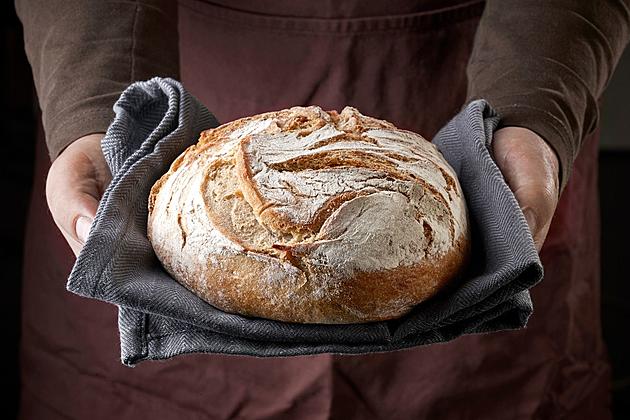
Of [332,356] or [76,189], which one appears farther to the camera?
[332,356]

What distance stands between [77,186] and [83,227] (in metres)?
0.08

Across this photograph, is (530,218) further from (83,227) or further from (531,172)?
(83,227)

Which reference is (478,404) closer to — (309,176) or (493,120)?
(493,120)

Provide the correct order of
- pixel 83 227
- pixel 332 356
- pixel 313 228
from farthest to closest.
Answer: pixel 332 356 → pixel 83 227 → pixel 313 228

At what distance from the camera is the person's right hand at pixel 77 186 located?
0.96 meters

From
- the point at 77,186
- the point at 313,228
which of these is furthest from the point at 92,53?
the point at 313,228

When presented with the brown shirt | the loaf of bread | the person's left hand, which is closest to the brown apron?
the brown shirt

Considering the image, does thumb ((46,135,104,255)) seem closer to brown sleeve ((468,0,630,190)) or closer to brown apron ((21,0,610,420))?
brown apron ((21,0,610,420))

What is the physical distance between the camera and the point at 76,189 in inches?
38.9

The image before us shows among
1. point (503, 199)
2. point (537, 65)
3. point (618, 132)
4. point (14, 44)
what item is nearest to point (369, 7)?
point (537, 65)

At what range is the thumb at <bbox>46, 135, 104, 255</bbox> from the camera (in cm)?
95

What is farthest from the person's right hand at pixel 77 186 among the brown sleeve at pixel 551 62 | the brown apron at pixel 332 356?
the brown sleeve at pixel 551 62

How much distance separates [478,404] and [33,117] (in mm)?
1373

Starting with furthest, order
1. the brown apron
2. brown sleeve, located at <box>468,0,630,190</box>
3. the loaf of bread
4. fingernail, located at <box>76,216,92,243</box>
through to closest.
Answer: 1. the brown apron
2. brown sleeve, located at <box>468,0,630,190</box>
3. fingernail, located at <box>76,216,92,243</box>
4. the loaf of bread
